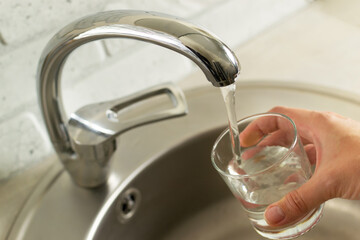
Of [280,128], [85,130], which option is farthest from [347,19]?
[85,130]

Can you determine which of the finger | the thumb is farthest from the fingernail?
the finger

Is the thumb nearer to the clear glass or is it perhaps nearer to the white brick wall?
the clear glass

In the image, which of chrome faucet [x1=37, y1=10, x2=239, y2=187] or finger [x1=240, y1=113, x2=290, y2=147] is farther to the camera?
finger [x1=240, y1=113, x2=290, y2=147]

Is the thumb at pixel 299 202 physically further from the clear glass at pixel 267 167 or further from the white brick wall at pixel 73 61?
the white brick wall at pixel 73 61

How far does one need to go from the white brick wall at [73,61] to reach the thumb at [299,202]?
1.10 ft

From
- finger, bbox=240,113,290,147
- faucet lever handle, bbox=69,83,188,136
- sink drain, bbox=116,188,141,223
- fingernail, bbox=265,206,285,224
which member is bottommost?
sink drain, bbox=116,188,141,223

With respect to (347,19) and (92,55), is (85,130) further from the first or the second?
(347,19)

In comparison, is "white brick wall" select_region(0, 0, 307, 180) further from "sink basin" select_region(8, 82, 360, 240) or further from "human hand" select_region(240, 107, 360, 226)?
"human hand" select_region(240, 107, 360, 226)

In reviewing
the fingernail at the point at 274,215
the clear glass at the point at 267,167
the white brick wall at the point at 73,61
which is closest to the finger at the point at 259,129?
the clear glass at the point at 267,167

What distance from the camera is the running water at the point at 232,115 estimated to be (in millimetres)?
433

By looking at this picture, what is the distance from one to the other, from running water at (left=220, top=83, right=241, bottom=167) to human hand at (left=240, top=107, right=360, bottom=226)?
0.06 m

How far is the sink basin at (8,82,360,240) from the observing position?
1.91ft

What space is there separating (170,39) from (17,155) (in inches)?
13.3

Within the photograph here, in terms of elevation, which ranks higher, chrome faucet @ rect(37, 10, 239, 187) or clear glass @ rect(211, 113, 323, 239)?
chrome faucet @ rect(37, 10, 239, 187)
